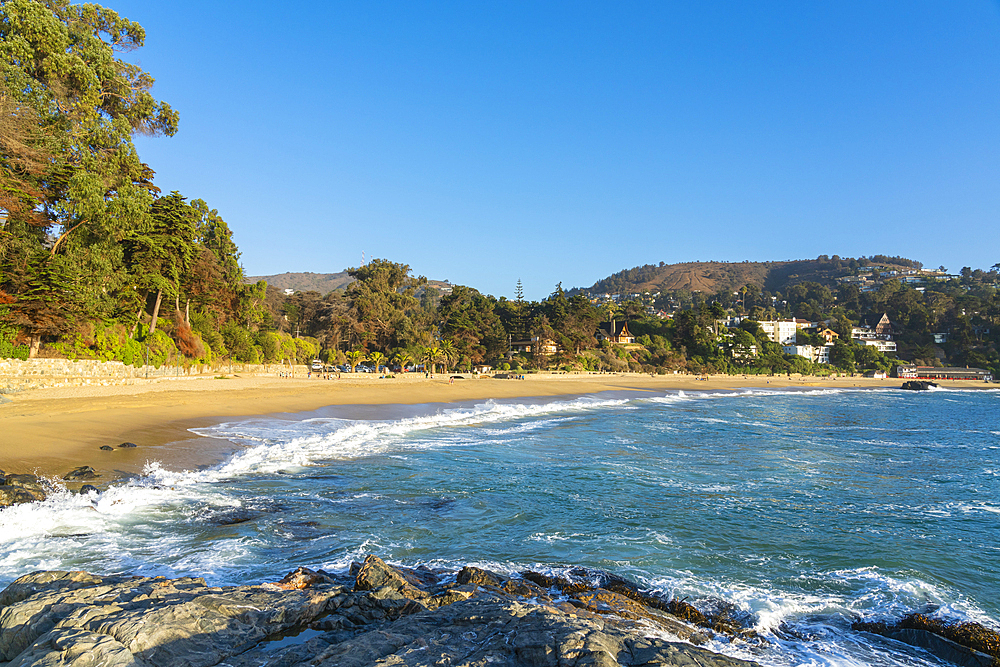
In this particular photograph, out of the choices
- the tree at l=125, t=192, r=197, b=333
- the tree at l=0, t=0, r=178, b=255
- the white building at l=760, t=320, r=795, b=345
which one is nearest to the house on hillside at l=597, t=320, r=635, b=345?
the white building at l=760, t=320, r=795, b=345

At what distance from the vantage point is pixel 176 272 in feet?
110

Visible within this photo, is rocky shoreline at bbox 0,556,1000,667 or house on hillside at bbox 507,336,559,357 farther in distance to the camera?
house on hillside at bbox 507,336,559,357

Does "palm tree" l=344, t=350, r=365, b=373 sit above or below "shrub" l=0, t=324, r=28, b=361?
below

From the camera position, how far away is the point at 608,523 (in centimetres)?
918

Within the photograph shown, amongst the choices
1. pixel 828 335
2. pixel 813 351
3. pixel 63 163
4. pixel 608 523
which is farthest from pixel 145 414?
pixel 828 335

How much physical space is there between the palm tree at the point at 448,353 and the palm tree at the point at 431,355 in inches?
28.0

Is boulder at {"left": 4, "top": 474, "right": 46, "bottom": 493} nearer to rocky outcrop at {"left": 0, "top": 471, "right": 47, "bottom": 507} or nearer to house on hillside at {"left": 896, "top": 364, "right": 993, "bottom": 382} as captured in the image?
rocky outcrop at {"left": 0, "top": 471, "right": 47, "bottom": 507}

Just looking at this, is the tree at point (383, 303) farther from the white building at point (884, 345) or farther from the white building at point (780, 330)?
the white building at point (884, 345)

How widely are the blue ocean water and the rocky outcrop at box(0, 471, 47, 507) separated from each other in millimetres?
393

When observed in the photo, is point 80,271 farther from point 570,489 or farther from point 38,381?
point 570,489

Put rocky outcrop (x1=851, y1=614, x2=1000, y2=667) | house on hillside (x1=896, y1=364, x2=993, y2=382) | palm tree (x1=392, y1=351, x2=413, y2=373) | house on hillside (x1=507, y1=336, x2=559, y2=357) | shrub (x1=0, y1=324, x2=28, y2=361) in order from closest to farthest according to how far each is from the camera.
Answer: rocky outcrop (x1=851, y1=614, x2=1000, y2=667)
shrub (x1=0, y1=324, x2=28, y2=361)
palm tree (x1=392, y1=351, x2=413, y2=373)
house on hillside (x1=507, y1=336, x2=559, y2=357)
house on hillside (x1=896, y1=364, x2=993, y2=382)

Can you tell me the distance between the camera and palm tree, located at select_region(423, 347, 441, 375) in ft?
195

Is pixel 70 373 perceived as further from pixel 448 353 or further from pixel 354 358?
pixel 448 353

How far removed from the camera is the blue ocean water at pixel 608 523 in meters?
6.42
